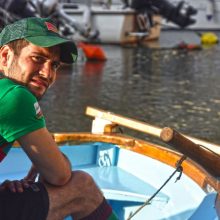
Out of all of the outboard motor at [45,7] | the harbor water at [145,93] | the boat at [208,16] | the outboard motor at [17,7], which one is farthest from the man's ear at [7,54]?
the boat at [208,16]

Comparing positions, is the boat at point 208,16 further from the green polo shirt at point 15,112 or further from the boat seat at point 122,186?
the green polo shirt at point 15,112

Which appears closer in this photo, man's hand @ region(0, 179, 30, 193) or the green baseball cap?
the green baseball cap

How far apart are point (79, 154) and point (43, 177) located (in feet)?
9.81

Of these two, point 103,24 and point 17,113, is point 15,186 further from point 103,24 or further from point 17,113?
point 103,24

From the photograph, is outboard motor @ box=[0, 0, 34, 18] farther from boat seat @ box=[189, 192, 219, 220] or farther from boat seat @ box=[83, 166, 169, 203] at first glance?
boat seat @ box=[189, 192, 219, 220]

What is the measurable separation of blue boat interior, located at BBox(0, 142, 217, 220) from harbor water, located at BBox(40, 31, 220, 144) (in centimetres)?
619

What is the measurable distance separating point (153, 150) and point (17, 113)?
2.95 metres

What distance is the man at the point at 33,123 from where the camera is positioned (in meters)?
3.38

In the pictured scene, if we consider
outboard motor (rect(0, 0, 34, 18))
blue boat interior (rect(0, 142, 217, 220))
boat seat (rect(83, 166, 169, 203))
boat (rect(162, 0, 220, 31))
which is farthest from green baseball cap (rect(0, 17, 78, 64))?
boat (rect(162, 0, 220, 31))

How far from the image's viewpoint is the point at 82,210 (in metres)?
3.80

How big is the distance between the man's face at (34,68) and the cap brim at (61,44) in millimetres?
48

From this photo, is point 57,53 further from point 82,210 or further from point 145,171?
point 145,171

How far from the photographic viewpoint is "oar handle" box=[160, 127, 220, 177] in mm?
3320

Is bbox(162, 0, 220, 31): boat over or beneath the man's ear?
beneath
